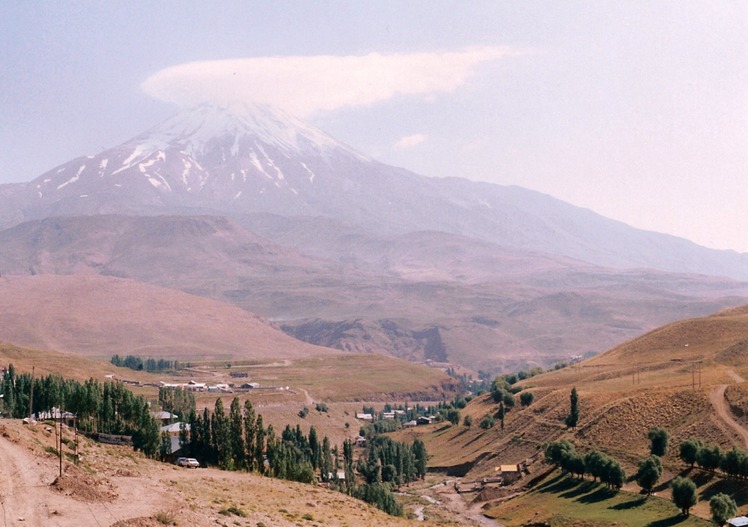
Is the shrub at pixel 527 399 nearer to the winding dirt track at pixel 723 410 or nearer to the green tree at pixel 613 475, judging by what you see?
the winding dirt track at pixel 723 410

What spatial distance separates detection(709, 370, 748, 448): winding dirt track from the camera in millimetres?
89500

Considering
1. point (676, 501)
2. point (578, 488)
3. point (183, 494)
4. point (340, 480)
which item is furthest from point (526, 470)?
point (183, 494)

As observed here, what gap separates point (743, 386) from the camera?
10006 centimetres

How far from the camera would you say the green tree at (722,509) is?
2672 inches

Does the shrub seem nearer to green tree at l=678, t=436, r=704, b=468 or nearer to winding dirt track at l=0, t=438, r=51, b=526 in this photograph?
green tree at l=678, t=436, r=704, b=468

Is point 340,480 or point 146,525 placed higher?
point 146,525

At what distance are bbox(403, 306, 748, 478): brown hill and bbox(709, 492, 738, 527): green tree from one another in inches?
670

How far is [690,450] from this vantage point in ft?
276

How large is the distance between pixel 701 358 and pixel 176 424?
243 feet

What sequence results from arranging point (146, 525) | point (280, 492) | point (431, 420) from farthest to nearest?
point (431, 420) → point (280, 492) → point (146, 525)

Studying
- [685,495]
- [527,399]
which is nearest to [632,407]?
[527,399]

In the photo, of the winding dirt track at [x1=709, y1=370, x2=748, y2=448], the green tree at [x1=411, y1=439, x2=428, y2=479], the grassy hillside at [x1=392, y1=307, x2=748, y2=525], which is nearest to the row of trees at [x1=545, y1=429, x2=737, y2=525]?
the grassy hillside at [x1=392, y1=307, x2=748, y2=525]

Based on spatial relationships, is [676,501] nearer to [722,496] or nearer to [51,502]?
[722,496]

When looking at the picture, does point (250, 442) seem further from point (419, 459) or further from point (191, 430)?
point (419, 459)
